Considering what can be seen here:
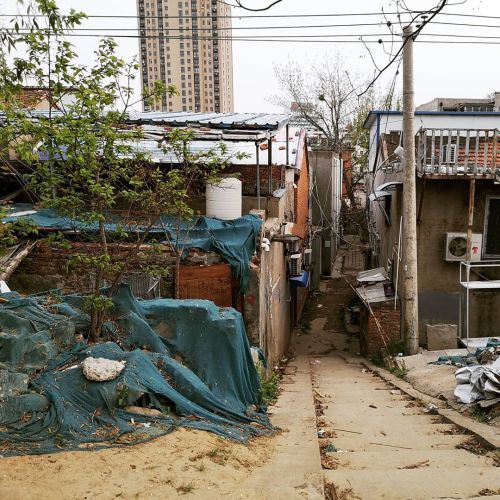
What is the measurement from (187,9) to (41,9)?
3728 cm

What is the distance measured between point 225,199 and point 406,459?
22.1ft

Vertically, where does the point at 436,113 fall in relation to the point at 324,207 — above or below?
above

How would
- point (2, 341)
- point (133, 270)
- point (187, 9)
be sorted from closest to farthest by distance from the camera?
point (2, 341) < point (133, 270) < point (187, 9)

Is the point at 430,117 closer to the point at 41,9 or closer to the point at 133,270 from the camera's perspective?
the point at 133,270

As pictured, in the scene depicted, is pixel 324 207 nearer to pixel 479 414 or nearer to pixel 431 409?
pixel 431 409

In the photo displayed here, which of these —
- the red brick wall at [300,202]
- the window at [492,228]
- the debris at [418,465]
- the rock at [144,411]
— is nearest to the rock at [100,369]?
the rock at [144,411]

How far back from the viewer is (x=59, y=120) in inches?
218

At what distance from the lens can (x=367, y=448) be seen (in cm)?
540

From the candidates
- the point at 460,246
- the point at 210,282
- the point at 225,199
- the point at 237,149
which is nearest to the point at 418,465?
the point at 210,282

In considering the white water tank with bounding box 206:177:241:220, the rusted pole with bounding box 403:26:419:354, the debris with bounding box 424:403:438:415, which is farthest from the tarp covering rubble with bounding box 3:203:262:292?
the debris with bounding box 424:403:438:415

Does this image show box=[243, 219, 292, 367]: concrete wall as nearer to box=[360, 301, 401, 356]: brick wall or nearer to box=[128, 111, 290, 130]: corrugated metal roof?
box=[128, 111, 290, 130]: corrugated metal roof

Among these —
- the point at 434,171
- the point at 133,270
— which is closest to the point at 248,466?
the point at 133,270

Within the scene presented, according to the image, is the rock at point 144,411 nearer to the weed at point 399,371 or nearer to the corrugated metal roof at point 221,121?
the weed at point 399,371

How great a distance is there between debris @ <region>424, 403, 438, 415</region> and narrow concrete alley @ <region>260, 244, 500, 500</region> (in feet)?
0.37
